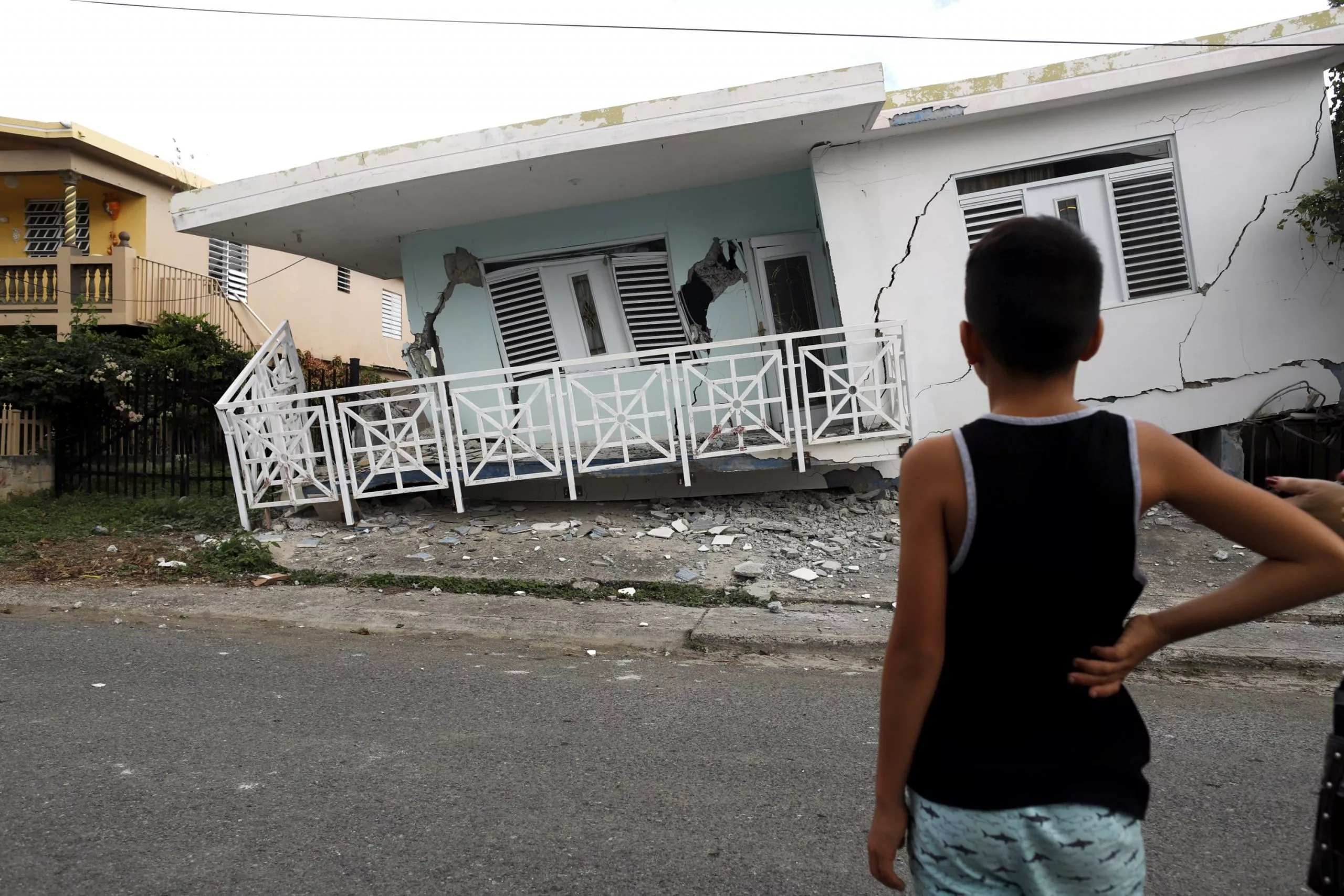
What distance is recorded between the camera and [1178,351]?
26.9 feet

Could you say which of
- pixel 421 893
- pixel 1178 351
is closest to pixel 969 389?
pixel 1178 351

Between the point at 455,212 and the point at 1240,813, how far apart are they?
27.3 feet

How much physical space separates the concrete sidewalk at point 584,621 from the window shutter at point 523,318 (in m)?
3.71

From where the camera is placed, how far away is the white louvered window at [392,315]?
73.4ft

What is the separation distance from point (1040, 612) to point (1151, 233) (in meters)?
8.43

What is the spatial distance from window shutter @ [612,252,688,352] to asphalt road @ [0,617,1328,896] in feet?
16.6

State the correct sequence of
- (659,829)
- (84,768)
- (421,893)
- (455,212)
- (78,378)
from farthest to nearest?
1. (78,378)
2. (455,212)
3. (84,768)
4. (659,829)
5. (421,893)

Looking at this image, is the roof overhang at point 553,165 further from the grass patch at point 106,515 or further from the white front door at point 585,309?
the grass patch at point 106,515

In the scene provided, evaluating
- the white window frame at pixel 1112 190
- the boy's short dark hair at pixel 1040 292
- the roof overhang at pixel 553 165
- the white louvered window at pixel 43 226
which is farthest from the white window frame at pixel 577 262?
the white louvered window at pixel 43 226

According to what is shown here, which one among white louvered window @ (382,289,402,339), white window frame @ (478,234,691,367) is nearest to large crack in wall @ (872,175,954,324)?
white window frame @ (478,234,691,367)

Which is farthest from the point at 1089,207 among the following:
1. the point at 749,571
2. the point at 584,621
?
the point at 584,621

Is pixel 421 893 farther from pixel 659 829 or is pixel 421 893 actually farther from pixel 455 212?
pixel 455 212

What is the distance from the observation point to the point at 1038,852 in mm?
1282

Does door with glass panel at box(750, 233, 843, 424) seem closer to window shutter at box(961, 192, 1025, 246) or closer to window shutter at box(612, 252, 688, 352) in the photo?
window shutter at box(612, 252, 688, 352)
